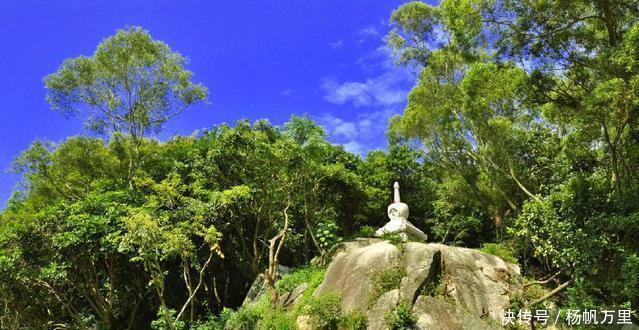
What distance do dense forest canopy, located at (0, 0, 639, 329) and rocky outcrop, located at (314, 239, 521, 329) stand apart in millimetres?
1291

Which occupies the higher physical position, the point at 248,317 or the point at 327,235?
the point at 327,235

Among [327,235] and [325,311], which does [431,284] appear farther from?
[327,235]

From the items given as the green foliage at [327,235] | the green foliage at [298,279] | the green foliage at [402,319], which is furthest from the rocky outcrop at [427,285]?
the green foliage at [327,235]

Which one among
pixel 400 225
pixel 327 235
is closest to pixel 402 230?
pixel 400 225

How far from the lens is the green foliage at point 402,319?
33.4ft

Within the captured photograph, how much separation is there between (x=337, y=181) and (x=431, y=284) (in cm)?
752

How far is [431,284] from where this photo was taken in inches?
442

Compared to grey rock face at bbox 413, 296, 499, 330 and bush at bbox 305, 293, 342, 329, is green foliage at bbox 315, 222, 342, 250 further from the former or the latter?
grey rock face at bbox 413, 296, 499, 330

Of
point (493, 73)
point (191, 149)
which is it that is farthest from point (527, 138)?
point (191, 149)

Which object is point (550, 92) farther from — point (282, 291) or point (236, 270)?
point (236, 270)

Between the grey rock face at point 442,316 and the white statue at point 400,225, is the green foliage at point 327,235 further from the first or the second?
the grey rock face at point 442,316

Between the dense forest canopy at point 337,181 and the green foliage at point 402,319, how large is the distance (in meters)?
3.45

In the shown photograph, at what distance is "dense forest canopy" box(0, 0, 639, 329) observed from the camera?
35.5 ft

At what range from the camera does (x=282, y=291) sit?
1403 centimetres
